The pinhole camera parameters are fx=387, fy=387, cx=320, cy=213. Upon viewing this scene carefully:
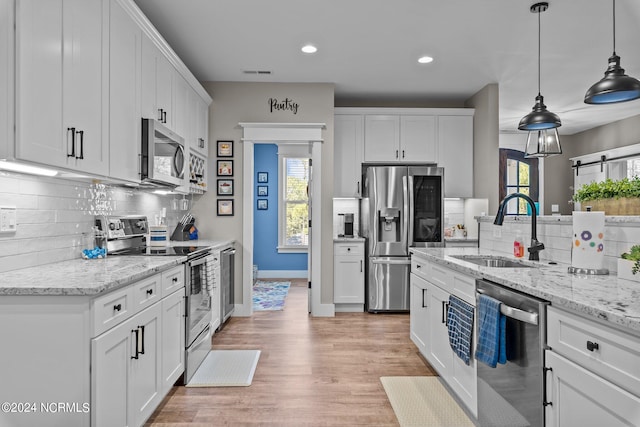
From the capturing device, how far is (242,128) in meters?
4.65

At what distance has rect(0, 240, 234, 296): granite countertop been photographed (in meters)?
1.53

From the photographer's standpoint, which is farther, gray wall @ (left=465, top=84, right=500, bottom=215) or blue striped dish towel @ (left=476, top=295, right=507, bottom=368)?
gray wall @ (left=465, top=84, right=500, bottom=215)

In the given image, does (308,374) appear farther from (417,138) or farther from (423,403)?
(417,138)

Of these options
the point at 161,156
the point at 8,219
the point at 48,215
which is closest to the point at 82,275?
the point at 8,219

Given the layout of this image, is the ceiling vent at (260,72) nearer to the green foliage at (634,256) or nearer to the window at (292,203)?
the window at (292,203)

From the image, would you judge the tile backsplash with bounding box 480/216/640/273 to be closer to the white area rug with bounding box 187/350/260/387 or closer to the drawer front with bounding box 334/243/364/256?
the drawer front with bounding box 334/243/364/256

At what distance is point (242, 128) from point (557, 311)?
394 centimetres

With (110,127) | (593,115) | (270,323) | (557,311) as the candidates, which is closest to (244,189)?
(270,323)

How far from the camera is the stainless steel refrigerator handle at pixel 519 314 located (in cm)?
157

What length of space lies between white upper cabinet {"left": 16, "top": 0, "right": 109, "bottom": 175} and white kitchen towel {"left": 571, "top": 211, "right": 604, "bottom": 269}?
99.7 inches

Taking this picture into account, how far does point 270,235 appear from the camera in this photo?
728 centimetres

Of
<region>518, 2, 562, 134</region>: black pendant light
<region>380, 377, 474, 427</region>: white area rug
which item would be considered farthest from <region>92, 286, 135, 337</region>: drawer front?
<region>518, 2, 562, 134</region>: black pendant light

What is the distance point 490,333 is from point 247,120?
367 centimetres

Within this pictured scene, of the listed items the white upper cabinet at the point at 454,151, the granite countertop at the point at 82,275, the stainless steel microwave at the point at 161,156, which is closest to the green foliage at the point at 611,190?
the granite countertop at the point at 82,275
